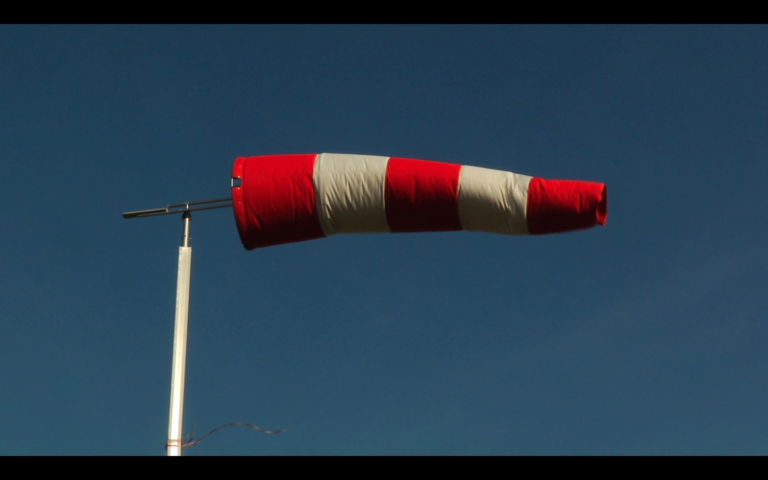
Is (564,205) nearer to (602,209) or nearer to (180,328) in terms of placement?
(602,209)

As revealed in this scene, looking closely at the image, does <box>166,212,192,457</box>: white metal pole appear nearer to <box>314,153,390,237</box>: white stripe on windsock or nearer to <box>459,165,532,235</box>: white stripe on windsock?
<box>314,153,390,237</box>: white stripe on windsock

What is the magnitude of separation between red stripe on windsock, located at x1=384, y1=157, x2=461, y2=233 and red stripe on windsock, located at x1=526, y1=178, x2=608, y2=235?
1.29m

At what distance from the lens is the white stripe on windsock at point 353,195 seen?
58.7 ft

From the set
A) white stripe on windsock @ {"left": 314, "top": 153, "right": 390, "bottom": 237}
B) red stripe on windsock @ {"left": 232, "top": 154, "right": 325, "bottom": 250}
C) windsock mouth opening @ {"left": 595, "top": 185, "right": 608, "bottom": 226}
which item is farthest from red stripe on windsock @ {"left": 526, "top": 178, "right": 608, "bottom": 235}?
red stripe on windsock @ {"left": 232, "top": 154, "right": 325, "bottom": 250}

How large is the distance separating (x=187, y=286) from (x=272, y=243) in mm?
1853

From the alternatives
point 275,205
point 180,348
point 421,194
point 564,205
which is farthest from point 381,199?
point 180,348

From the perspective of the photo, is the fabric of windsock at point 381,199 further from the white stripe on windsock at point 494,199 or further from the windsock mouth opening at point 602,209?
the windsock mouth opening at point 602,209

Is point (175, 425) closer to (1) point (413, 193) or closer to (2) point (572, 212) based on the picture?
(1) point (413, 193)

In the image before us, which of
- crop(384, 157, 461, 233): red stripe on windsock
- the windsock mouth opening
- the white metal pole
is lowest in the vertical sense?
the white metal pole

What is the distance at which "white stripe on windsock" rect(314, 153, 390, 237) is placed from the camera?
58.7ft

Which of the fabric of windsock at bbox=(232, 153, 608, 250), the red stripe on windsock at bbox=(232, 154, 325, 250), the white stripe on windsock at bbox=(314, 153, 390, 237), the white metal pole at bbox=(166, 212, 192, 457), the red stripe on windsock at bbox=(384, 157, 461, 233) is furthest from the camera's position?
the red stripe on windsock at bbox=(232, 154, 325, 250)

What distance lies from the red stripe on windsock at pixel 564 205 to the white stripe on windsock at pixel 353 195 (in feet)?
8.14

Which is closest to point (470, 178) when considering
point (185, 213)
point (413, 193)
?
point (413, 193)
